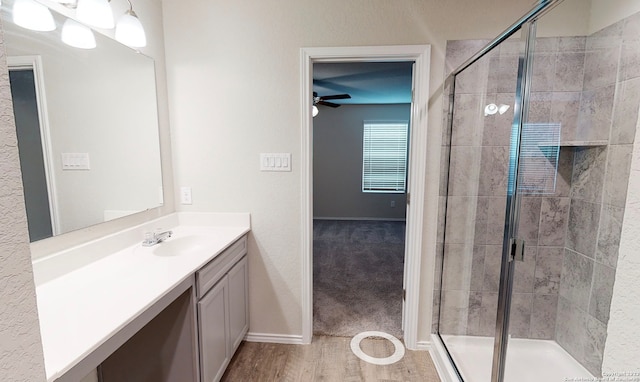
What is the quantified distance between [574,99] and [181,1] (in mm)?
2618

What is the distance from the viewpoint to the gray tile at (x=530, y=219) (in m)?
1.89

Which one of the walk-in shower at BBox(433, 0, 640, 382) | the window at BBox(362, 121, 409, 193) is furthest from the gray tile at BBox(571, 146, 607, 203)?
the window at BBox(362, 121, 409, 193)

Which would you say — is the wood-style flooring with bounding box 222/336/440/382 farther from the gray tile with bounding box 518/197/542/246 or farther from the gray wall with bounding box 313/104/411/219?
the gray wall with bounding box 313/104/411/219

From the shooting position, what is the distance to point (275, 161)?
200 centimetres

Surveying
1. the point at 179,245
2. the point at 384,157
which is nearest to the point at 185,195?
the point at 179,245

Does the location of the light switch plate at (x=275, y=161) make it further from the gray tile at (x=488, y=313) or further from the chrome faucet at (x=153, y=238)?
the gray tile at (x=488, y=313)

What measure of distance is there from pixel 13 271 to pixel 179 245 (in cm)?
136

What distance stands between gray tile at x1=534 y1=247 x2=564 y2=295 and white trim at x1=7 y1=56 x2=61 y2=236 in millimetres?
2749

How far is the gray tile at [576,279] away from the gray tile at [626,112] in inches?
28.8

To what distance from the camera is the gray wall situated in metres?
5.87

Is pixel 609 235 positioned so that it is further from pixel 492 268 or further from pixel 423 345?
pixel 423 345

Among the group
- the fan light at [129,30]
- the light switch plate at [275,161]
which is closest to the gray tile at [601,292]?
the light switch plate at [275,161]

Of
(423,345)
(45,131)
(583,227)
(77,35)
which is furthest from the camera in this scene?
(423,345)

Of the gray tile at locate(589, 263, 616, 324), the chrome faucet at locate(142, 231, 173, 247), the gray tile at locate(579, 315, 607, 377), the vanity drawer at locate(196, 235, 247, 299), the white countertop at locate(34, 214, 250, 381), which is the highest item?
the chrome faucet at locate(142, 231, 173, 247)
